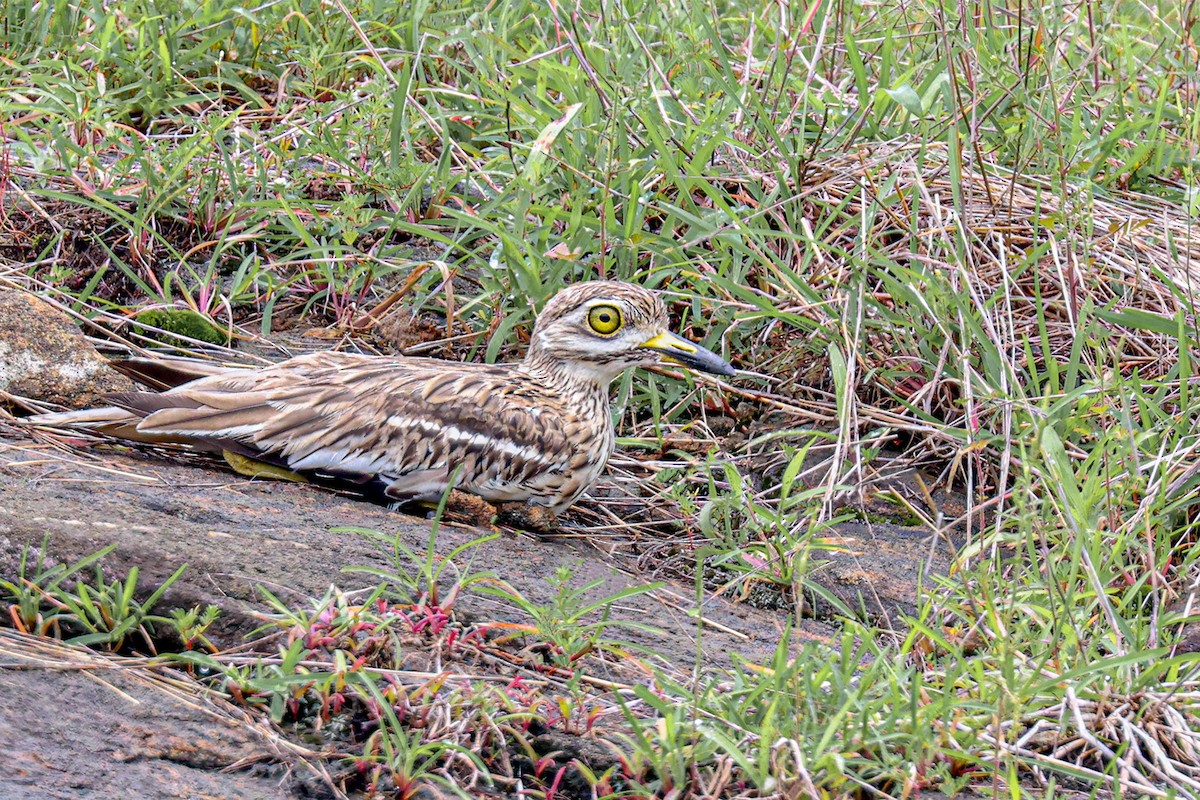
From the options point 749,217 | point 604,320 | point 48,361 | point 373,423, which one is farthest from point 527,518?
point 48,361

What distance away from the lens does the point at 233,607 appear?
9.87 feet

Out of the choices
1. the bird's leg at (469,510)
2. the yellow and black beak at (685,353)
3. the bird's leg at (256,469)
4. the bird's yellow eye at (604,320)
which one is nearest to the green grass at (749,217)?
the yellow and black beak at (685,353)

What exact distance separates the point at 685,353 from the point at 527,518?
71cm

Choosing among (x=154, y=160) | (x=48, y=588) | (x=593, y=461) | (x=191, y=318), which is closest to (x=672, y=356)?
(x=593, y=461)

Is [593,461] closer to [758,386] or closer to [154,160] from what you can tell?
Result: [758,386]

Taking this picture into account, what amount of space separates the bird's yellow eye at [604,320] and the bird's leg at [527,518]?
1.92 ft

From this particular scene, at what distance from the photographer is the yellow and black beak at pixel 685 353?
14.1 feet

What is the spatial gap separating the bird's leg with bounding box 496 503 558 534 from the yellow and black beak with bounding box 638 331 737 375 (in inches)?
24.3

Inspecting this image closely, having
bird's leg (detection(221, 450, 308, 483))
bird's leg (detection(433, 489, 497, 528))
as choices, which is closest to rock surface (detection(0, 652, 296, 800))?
bird's leg (detection(221, 450, 308, 483))

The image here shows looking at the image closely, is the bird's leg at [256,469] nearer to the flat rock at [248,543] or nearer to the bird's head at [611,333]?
the flat rock at [248,543]

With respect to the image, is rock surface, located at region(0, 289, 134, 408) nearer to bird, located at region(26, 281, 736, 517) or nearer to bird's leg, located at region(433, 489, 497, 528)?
bird, located at region(26, 281, 736, 517)

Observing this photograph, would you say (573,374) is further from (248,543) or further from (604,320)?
(248,543)

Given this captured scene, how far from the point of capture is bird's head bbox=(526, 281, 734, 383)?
4293 mm

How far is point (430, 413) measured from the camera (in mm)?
4090
